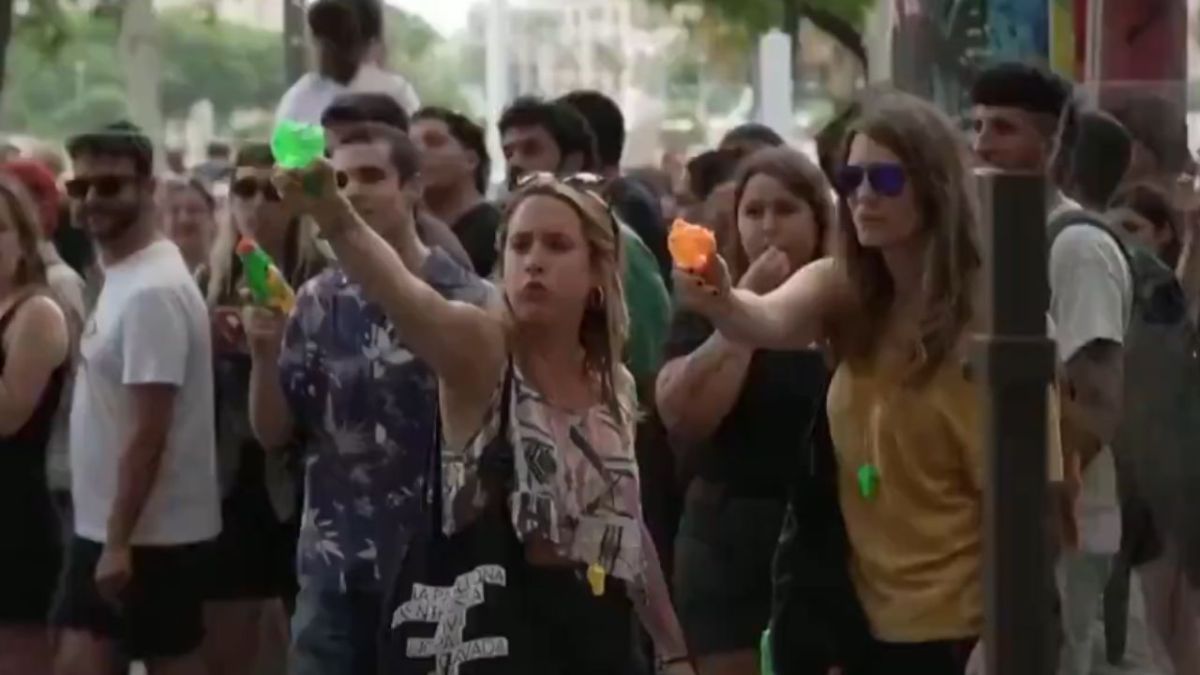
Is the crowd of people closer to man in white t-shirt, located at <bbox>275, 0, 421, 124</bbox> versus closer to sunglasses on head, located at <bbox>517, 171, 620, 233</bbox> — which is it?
sunglasses on head, located at <bbox>517, 171, 620, 233</bbox>

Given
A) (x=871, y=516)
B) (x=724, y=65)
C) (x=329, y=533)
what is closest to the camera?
(x=871, y=516)

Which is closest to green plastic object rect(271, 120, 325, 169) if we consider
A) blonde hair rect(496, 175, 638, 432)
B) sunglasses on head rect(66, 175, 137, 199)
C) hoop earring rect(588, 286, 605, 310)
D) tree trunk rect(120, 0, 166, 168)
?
blonde hair rect(496, 175, 638, 432)

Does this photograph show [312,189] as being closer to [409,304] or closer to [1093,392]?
[409,304]

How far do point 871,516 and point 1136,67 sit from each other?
4609 millimetres

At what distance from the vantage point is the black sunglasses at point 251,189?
21.7 feet

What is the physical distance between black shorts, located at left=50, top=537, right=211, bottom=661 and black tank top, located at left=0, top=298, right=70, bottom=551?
12 centimetres

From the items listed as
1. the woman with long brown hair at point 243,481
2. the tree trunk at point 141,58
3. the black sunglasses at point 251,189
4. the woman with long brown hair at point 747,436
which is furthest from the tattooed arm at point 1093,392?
the tree trunk at point 141,58

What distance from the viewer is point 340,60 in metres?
8.79

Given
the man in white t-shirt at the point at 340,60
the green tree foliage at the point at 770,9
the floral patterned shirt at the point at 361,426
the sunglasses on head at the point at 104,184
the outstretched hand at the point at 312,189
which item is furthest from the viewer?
the green tree foliage at the point at 770,9

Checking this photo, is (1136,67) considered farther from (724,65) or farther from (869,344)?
(724,65)

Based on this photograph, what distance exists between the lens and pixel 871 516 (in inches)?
178

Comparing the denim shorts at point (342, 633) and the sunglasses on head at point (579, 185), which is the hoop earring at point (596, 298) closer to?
the sunglasses on head at point (579, 185)

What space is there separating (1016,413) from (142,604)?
3.88 m

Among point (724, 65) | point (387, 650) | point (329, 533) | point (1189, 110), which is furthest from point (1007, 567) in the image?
point (724, 65)
